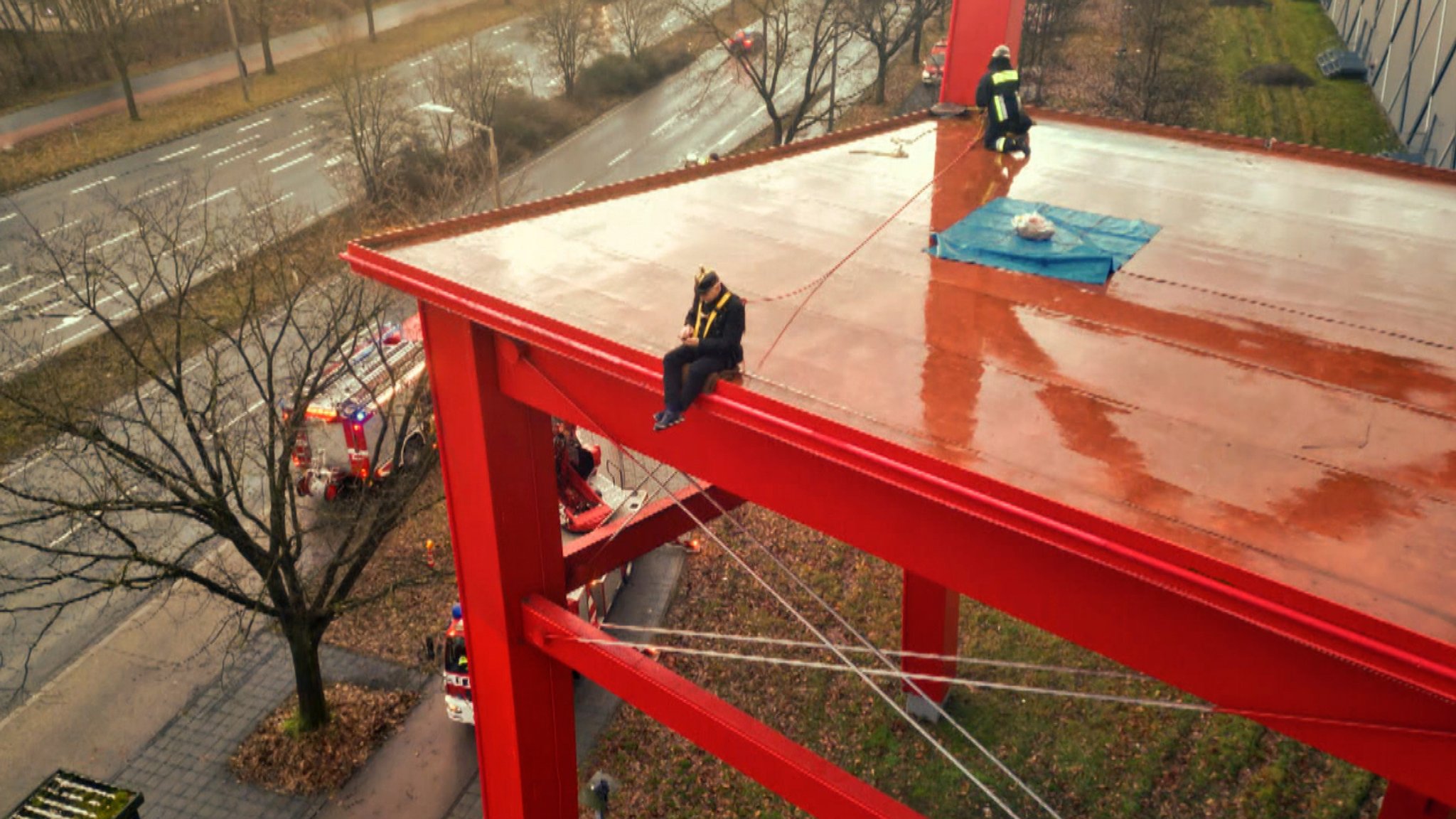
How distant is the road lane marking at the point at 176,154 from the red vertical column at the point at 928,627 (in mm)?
34827

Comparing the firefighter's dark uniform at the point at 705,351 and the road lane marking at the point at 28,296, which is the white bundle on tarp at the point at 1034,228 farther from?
the road lane marking at the point at 28,296

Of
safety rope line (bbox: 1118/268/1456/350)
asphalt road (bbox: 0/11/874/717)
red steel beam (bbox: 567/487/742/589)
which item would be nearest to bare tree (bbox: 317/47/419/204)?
asphalt road (bbox: 0/11/874/717)

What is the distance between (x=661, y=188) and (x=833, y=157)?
2.89 metres

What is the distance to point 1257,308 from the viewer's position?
9.96 m

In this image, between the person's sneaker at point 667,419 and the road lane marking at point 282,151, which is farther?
the road lane marking at point 282,151

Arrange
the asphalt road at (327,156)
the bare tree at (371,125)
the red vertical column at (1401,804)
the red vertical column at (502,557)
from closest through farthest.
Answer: the red vertical column at (502,557) < the red vertical column at (1401,804) < the bare tree at (371,125) < the asphalt road at (327,156)

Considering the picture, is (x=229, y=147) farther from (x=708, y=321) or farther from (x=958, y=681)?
(x=958, y=681)

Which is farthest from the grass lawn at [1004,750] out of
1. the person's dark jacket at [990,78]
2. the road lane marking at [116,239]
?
the road lane marking at [116,239]

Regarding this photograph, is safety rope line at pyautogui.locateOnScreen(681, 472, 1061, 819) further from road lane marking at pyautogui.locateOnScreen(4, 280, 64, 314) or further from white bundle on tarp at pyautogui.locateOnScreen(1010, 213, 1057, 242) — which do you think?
road lane marking at pyautogui.locateOnScreen(4, 280, 64, 314)

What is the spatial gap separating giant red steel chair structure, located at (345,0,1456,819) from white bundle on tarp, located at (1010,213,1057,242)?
0.99 metres

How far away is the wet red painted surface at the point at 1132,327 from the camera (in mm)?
6828

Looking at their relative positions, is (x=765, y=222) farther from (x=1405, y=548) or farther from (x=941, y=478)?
(x=1405, y=548)

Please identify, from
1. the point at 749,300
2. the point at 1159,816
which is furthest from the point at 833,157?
the point at 1159,816

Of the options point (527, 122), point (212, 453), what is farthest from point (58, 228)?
point (527, 122)
